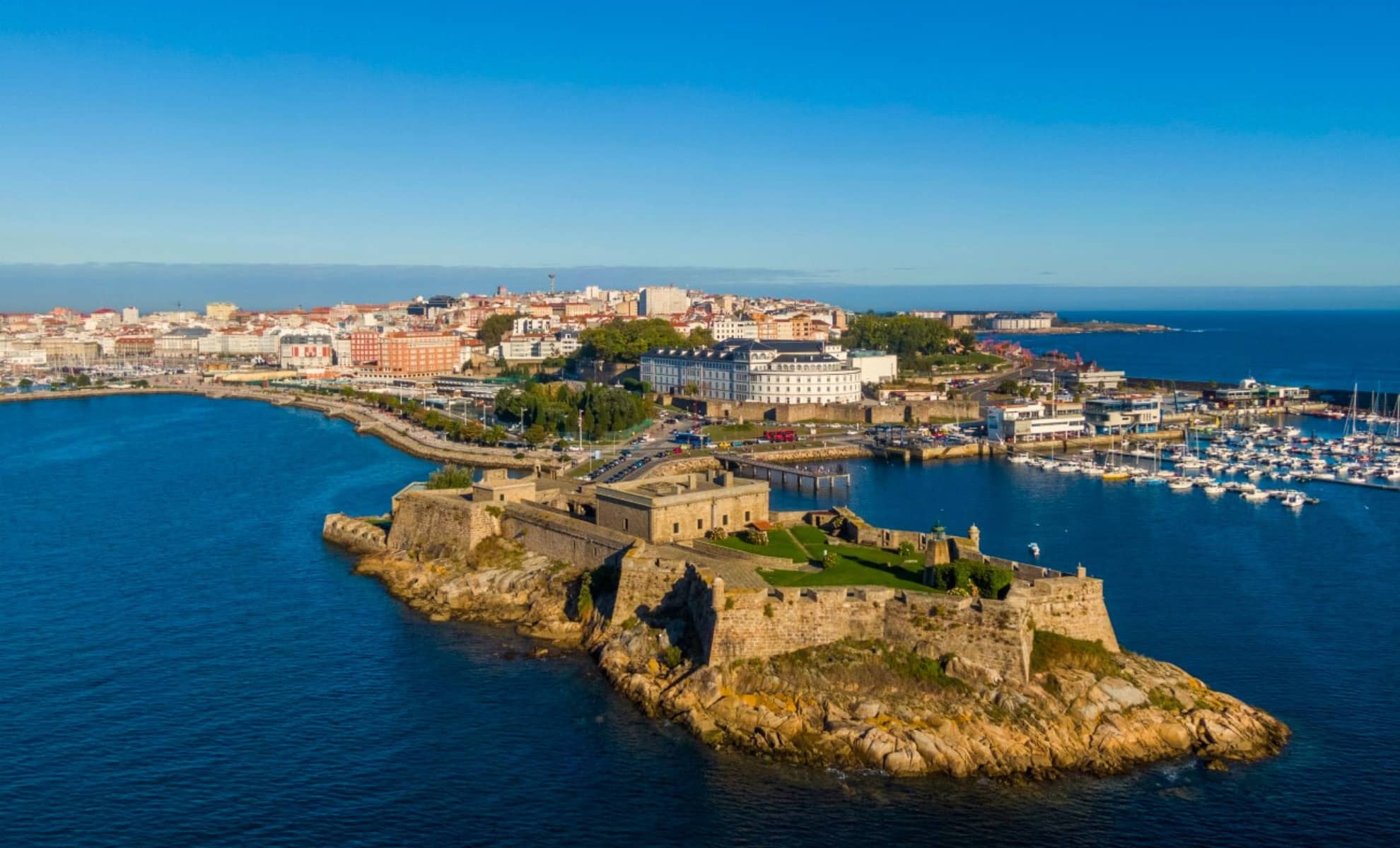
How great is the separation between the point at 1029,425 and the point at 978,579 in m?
39.1

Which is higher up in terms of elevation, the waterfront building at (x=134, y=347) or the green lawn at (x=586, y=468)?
the green lawn at (x=586, y=468)

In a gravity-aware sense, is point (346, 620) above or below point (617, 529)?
below

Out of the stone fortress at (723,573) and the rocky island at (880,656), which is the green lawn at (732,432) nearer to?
the stone fortress at (723,573)

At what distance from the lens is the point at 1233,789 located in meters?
16.2

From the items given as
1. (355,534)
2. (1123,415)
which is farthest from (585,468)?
(1123,415)

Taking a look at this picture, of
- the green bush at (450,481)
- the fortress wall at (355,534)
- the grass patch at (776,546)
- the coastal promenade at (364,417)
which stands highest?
the grass patch at (776,546)

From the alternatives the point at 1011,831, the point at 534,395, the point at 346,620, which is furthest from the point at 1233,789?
the point at 534,395

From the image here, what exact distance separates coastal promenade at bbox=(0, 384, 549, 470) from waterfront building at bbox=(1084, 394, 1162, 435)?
29.9 m

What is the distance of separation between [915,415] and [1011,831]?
164 ft

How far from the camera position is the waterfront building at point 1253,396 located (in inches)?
2704

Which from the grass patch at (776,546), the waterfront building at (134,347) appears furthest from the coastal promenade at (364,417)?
the waterfront building at (134,347)

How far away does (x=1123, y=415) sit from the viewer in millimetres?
59719

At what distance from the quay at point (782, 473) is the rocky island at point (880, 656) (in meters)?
21.1

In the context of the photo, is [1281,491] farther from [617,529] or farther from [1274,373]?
[1274,373]
